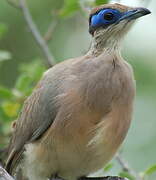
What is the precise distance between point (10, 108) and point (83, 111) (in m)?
1.66

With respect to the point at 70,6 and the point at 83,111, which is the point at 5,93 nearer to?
the point at 70,6

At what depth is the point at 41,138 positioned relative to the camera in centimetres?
797

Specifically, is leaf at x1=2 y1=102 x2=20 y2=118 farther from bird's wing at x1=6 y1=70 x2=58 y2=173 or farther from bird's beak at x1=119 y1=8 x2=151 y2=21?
bird's beak at x1=119 y1=8 x2=151 y2=21

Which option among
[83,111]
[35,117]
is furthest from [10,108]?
[83,111]

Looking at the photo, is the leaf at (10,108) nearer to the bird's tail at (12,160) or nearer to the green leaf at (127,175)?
the bird's tail at (12,160)

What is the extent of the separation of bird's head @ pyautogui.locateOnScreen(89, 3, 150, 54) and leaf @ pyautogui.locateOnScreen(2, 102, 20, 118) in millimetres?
1431

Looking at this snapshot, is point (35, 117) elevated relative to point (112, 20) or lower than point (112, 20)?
lower

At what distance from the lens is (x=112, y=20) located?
813 centimetres

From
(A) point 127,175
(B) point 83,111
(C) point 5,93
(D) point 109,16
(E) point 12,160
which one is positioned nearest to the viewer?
(B) point 83,111

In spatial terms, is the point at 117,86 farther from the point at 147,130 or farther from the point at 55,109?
the point at 147,130

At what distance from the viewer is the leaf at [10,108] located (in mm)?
8984

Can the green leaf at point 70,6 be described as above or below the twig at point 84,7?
above

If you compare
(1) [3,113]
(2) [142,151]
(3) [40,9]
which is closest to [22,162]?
(1) [3,113]

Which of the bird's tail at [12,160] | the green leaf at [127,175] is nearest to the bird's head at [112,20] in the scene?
the green leaf at [127,175]
